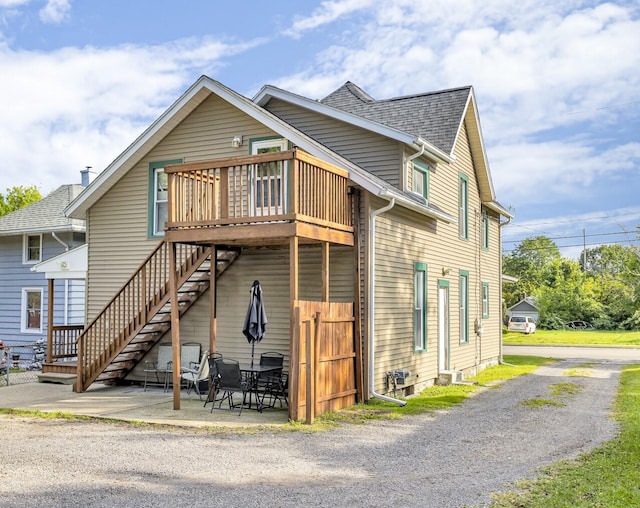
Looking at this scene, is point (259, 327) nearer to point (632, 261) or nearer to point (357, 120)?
point (357, 120)

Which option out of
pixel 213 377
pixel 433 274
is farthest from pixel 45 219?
pixel 433 274

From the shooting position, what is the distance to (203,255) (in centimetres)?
1298

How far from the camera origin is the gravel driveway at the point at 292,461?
251 inches

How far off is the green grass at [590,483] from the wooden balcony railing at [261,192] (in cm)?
535

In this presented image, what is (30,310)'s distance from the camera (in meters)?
22.1

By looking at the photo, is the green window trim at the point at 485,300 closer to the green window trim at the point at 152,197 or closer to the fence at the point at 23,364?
the green window trim at the point at 152,197

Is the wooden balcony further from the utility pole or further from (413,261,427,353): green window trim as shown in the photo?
the utility pole

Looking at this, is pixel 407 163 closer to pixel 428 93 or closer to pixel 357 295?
pixel 357 295

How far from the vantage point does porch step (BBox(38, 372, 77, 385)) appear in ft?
48.5

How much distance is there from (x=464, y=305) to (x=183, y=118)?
364 inches

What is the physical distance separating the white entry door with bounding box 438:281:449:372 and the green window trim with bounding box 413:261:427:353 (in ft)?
4.03

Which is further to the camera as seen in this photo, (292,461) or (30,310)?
(30,310)

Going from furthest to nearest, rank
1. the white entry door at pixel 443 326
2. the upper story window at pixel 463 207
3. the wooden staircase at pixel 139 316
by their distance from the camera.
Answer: the upper story window at pixel 463 207, the white entry door at pixel 443 326, the wooden staircase at pixel 139 316

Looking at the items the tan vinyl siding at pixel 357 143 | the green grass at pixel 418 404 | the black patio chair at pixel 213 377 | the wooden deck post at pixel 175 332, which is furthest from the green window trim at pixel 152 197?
the green grass at pixel 418 404
